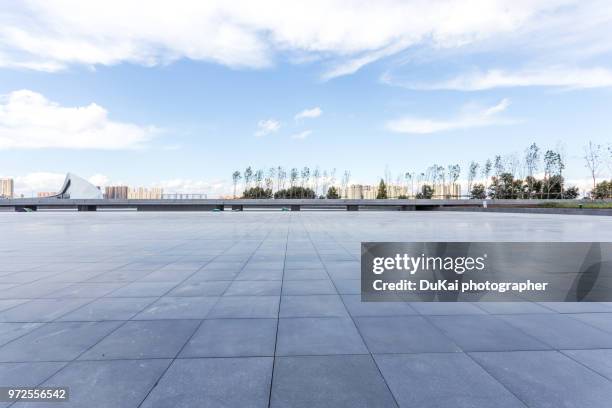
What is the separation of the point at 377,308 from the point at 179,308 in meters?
3.24

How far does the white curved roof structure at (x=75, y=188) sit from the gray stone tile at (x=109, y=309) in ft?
340

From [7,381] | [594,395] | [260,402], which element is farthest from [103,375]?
[594,395]

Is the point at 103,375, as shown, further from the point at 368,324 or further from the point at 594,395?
the point at 594,395

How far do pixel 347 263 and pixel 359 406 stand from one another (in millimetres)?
6093

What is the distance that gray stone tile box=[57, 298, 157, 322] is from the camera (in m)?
4.93

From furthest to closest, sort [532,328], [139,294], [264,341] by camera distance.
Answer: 1. [139,294]
2. [532,328]
3. [264,341]

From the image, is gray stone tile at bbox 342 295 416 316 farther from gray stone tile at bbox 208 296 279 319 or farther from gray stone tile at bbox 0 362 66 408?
gray stone tile at bbox 0 362 66 408

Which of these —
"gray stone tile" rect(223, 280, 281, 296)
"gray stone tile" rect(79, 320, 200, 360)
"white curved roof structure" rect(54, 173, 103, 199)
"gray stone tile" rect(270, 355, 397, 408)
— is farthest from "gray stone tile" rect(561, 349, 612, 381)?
"white curved roof structure" rect(54, 173, 103, 199)

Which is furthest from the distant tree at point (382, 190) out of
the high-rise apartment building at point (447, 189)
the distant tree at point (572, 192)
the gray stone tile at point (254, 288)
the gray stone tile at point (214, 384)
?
the gray stone tile at point (214, 384)

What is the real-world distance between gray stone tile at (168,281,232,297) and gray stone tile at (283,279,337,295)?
126cm

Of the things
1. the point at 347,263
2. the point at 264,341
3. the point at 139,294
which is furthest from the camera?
the point at 347,263

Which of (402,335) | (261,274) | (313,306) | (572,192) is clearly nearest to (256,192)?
(572,192)

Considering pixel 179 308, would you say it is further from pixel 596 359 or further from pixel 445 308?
pixel 596 359

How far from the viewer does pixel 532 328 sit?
14.8 feet
